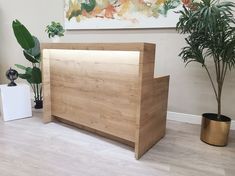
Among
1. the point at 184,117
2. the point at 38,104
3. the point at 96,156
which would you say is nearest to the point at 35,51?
the point at 38,104

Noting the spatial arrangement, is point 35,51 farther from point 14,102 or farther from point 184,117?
point 184,117

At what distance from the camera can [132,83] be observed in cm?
179

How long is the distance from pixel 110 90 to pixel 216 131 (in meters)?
1.11

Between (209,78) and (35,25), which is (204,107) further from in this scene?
(35,25)

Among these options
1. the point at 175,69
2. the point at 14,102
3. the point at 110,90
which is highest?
the point at 175,69

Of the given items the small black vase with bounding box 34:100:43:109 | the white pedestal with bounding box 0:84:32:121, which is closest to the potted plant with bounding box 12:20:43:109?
the white pedestal with bounding box 0:84:32:121

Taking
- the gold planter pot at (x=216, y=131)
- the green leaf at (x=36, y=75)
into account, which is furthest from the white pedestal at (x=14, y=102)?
the gold planter pot at (x=216, y=131)

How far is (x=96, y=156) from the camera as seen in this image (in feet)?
5.86

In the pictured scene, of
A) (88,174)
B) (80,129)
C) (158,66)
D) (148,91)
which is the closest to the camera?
(88,174)

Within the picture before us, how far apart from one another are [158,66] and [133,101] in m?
1.16

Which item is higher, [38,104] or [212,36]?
[212,36]

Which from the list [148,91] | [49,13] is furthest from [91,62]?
[49,13]

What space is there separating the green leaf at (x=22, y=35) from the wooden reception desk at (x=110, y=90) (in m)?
0.54

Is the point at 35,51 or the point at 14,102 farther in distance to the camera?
the point at 35,51
